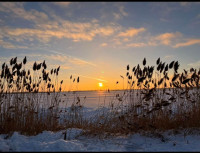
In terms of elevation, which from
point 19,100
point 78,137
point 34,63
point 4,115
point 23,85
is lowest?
point 78,137

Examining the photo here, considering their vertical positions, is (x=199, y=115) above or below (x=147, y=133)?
above

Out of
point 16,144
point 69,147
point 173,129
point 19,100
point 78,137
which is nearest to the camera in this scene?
point 69,147

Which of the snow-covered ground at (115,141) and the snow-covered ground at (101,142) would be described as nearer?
the snow-covered ground at (101,142)

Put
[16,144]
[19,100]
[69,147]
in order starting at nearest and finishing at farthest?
[69,147], [16,144], [19,100]

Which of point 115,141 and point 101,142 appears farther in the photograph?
point 115,141

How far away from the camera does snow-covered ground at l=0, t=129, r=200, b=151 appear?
2.84 m

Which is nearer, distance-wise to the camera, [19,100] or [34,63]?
[34,63]

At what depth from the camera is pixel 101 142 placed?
357cm

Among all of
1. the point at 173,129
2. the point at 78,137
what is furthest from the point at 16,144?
the point at 173,129

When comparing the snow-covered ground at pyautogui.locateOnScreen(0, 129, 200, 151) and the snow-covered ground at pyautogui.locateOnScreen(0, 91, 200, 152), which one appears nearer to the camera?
the snow-covered ground at pyautogui.locateOnScreen(0, 129, 200, 151)

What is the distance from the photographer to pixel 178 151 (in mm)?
2994

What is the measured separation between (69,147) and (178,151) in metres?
1.81

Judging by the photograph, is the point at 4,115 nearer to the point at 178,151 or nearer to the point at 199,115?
the point at 178,151

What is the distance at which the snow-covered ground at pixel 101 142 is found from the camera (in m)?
2.84
